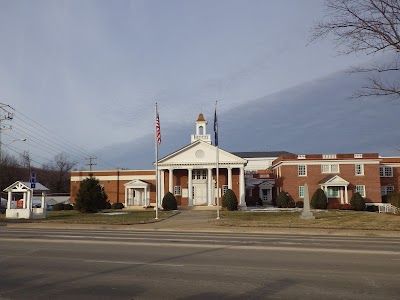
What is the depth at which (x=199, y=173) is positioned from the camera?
178 ft

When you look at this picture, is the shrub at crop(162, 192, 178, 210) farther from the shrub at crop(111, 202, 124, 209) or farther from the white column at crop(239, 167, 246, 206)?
the shrub at crop(111, 202, 124, 209)

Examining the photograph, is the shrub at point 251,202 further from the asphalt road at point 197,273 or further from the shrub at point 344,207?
the asphalt road at point 197,273

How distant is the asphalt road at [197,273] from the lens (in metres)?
7.09

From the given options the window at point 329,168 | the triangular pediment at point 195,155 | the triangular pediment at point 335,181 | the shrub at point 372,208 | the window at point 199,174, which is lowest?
the shrub at point 372,208

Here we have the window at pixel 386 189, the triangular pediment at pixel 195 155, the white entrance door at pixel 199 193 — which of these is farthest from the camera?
the window at pixel 386 189

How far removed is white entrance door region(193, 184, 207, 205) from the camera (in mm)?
53062

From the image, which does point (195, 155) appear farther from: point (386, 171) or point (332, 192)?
point (386, 171)

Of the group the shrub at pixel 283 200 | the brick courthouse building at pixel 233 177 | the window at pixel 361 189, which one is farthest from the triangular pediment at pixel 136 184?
the window at pixel 361 189

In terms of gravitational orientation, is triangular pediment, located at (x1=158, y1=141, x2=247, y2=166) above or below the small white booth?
above

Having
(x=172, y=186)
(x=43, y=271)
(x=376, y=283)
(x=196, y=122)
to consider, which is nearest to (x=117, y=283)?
(x=43, y=271)

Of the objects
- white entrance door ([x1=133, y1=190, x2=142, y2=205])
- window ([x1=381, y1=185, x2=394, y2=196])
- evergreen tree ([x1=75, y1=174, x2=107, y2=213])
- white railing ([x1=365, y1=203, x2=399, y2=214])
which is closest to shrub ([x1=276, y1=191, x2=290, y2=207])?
white railing ([x1=365, y1=203, x2=399, y2=214])

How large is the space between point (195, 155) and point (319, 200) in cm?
1699

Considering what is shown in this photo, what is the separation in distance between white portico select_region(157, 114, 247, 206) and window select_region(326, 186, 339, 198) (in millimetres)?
12057

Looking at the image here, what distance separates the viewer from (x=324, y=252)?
12445 mm
